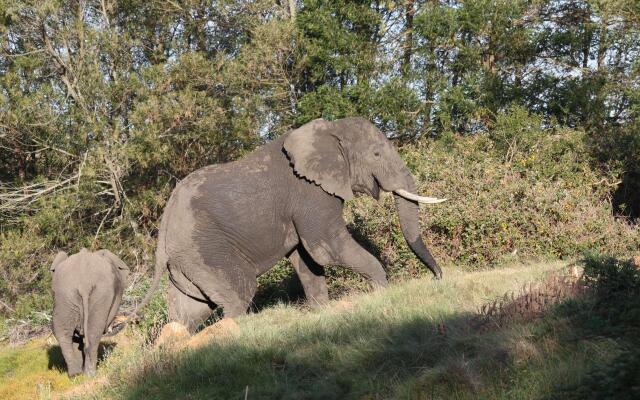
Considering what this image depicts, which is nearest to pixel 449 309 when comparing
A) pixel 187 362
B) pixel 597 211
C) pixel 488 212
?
pixel 187 362

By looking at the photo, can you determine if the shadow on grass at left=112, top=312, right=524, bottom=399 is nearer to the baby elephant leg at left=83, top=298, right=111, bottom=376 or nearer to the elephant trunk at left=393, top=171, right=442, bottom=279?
the baby elephant leg at left=83, top=298, right=111, bottom=376

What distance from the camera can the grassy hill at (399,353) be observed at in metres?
6.10

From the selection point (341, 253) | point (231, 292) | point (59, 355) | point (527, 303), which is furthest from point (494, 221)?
point (59, 355)

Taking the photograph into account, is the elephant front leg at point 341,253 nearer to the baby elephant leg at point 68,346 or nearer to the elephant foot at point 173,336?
the elephant foot at point 173,336

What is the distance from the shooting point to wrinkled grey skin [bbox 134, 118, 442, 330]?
1040 cm

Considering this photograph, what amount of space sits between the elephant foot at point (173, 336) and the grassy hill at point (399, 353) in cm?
27

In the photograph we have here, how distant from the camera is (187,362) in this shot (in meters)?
7.94

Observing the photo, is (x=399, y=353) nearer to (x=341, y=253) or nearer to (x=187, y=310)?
(x=341, y=253)

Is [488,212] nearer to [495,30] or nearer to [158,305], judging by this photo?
[158,305]

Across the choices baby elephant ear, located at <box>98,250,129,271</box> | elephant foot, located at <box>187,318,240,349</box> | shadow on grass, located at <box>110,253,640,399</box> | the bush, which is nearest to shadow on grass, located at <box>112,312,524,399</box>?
shadow on grass, located at <box>110,253,640,399</box>

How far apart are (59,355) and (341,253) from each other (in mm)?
5766

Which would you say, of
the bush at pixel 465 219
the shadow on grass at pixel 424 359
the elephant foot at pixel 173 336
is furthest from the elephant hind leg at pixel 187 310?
the bush at pixel 465 219

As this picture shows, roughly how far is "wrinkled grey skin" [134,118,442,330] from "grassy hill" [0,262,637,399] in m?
0.90

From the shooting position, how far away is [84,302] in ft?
33.0
